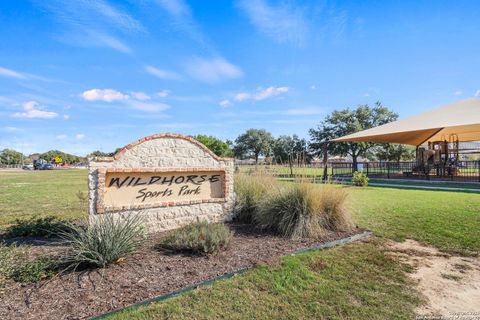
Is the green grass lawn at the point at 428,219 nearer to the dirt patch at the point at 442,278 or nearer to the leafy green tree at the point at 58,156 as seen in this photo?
the dirt patch at the point at 442,278

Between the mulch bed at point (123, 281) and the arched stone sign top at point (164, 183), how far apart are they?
879mm

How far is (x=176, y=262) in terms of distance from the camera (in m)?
3.54

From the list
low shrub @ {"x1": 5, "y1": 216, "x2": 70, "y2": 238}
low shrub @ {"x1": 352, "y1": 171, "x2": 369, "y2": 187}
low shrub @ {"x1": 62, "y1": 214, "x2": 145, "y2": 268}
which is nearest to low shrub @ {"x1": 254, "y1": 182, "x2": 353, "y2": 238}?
low shrub @ {"x1": 62, "y1": 214, "x2": 145, "y2": 268}

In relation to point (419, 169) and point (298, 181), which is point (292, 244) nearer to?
point (298, 181)

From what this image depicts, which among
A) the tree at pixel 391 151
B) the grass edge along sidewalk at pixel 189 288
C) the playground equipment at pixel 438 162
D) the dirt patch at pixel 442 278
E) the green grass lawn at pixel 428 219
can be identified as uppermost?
the tree at pixel 391 151

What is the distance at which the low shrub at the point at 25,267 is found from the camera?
300 centimetres

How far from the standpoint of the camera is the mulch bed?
2.49m

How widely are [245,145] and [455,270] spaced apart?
1525 inches

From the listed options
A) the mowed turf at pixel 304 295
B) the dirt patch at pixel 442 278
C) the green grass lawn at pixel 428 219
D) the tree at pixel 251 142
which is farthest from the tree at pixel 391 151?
the mowed turf at pixel 304 295

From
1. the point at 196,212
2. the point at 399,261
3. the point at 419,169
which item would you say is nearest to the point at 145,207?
the point at 196,212

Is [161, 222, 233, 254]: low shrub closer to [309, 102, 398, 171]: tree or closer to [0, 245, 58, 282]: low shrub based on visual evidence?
[0, 245, 58, 282]: low shrub

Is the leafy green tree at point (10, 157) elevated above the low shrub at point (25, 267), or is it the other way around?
the leafy green tree at point (10, 157)

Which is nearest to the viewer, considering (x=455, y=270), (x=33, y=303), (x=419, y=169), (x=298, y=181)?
(x=33, y=303)

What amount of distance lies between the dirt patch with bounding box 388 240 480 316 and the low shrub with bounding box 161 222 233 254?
2.46 metres
